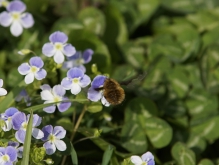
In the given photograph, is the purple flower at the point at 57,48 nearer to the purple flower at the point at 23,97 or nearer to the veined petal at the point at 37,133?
the purple flower at the point at 23,97

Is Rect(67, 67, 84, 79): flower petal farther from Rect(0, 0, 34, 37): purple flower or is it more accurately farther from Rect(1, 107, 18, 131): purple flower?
Rect(0, 0, 34, 37): purple flower

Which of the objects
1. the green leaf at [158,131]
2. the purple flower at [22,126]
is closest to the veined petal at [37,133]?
the purple flower at [22,126]

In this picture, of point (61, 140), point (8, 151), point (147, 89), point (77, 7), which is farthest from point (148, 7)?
point (8, 151)

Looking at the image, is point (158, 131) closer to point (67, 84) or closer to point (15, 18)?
point (67, 84)

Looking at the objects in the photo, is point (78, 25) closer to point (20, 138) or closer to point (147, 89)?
point (147, 89)

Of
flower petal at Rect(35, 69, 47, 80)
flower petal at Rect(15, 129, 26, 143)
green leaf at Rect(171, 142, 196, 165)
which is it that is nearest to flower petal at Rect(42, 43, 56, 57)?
flower petal at Rect(35, 69, 47, 80)

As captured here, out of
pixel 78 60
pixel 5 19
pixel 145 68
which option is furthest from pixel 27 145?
pixel 145 68
